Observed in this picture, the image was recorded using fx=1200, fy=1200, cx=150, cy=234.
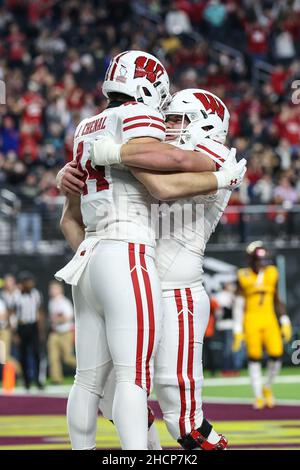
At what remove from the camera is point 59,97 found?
21.4m

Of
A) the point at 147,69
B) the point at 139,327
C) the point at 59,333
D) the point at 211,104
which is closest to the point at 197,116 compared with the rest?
the point at 211,104

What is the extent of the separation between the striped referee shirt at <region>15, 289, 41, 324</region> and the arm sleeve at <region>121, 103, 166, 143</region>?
11050mm

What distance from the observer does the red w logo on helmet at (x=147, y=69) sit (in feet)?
20.2

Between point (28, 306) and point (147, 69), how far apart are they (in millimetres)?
10985

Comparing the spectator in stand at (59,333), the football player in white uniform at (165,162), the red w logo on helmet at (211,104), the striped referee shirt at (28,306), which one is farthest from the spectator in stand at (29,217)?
the football player in white uniform at (165,162)

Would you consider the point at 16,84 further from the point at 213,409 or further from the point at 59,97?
the point at 213,409

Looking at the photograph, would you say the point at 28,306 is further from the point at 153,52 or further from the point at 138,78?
the point at 138,78

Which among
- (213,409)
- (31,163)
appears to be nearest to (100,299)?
(213,409)

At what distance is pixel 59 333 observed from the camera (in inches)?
707

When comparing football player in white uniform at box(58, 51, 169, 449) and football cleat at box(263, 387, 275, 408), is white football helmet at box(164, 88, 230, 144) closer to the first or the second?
football player in white uniform at box(58, 51, 169, 449)

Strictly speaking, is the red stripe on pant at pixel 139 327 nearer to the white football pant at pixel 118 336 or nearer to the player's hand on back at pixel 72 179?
the white football pant at pixel 118 336

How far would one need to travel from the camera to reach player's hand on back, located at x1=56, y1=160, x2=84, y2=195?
20.7 ft

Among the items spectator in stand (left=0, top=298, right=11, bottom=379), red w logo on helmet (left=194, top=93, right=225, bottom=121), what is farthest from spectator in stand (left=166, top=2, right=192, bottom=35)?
red w logo on helmet (left=194, top=93, right=225, bottom=121)

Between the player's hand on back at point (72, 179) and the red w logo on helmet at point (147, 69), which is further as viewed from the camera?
A: the player's hand on back at point (72, 179)
